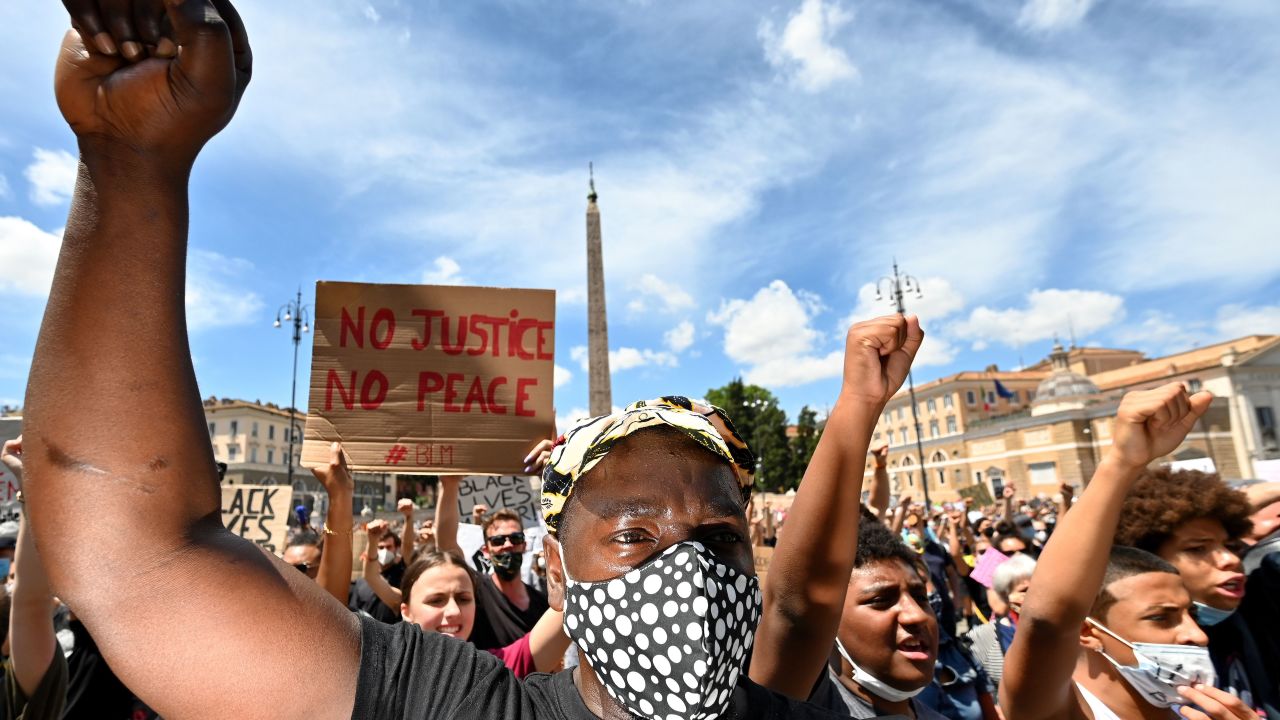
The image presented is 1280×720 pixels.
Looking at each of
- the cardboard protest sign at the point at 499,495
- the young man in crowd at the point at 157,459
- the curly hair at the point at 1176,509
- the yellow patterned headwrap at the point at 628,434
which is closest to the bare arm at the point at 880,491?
the curly hair at the point at 1176,509

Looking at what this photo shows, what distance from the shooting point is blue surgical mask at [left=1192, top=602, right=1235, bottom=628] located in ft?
9.63

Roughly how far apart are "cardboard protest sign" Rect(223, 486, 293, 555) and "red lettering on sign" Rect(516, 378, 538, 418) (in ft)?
7.87

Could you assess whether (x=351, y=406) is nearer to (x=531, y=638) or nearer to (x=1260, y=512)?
(x=531, y=638)

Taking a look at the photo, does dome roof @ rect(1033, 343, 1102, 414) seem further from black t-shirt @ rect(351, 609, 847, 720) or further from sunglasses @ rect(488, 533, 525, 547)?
black t-shirt @ rect(351, 609, 847, 720)

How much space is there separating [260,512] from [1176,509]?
5.93 metres

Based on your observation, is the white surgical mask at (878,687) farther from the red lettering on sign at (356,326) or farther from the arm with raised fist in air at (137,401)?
the red lettering on sign at (356,326)

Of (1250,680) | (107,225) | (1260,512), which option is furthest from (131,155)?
(1260,512)

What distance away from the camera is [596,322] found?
27.2 meters

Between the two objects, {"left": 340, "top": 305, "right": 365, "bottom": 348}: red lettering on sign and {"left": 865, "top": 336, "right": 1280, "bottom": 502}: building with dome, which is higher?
{"left": 865, "top": 336, "right": 1280, "bottom": 502}: building with dome

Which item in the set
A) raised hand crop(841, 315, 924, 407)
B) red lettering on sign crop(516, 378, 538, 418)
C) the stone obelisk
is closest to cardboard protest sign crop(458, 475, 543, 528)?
red lettering on sign crop(516, 378, 538, 418)

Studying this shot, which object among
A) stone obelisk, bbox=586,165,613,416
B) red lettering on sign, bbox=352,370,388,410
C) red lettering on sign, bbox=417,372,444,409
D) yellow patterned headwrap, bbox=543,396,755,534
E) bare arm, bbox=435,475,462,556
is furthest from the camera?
stone obelisk, bbox=586,165,613,416

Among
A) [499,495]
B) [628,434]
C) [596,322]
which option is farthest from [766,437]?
[628,434]

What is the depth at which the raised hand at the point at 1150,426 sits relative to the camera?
2131mm

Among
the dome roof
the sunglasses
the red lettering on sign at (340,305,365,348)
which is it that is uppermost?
the dome roof
